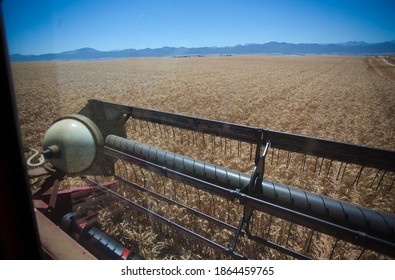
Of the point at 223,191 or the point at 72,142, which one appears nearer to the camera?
the point at 223,191

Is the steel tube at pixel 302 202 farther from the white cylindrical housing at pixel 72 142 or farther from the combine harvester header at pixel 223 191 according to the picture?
the white cylindrical housing at pixel 72 142

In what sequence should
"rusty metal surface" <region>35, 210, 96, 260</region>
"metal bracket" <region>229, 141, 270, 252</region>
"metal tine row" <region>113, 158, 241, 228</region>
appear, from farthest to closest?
"metal tine row" <region>113, 158, 241, 228</region>, "metal bracket" <region>229, 141, 270, 252</region>, "rusty metal surface" <region>35, 210, 96, 260</region>

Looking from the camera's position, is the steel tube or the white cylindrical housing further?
the white cylindrical housing

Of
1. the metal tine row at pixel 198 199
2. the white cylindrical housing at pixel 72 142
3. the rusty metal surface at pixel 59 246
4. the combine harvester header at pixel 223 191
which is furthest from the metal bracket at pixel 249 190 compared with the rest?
the white cylindrical housing at pixel 72 142

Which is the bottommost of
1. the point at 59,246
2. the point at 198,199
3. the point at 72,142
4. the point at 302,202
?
the point at 198,199

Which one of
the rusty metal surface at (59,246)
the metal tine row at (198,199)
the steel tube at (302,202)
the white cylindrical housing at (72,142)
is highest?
the white cylindrical housing at (72,142)

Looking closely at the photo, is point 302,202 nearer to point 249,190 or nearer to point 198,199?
point 249,190

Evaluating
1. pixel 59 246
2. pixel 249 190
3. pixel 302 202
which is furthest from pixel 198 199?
pixel 59 246

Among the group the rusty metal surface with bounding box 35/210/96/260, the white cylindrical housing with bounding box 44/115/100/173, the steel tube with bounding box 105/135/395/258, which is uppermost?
the white cylindrical housing with bounding box 44/115/100/173

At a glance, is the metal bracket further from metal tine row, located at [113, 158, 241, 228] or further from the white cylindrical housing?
the white cylindrical housing

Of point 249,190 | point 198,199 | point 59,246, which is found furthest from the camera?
point 198,199

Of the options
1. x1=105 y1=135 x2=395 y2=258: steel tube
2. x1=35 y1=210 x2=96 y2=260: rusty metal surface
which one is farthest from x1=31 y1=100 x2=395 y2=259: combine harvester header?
x1=35 y1=210 x2=96 y2=260: rusty metal surface

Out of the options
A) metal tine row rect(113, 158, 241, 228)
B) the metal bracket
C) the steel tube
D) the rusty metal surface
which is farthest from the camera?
metal tine row rect(113, 158, 241, 228)

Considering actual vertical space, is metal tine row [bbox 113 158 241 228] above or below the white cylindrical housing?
below
